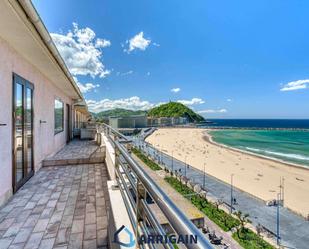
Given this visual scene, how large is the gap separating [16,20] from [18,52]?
1.47 meters

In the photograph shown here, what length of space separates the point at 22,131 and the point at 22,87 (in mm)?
919

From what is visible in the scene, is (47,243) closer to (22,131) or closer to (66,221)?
(66,221)

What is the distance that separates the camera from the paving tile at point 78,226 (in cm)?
248

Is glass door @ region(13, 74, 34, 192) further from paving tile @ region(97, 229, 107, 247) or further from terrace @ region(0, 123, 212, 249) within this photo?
paving tile @ region(97, 229, 107, 247)

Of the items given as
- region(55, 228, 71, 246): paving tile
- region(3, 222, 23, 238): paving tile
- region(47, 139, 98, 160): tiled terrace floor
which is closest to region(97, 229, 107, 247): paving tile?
region(55, 228, 71, 246): paving tile

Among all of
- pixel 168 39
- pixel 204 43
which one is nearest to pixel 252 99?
pixel 204 43

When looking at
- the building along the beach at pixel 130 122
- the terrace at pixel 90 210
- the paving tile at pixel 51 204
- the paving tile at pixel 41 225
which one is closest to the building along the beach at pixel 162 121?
the building along the beach at pixel 130 122

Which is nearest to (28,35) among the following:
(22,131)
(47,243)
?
(22,131)

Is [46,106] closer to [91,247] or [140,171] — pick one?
[91,247]

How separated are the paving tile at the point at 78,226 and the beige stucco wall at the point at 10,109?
4.82 ft

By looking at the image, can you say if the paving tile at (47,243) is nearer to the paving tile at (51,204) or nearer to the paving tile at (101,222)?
the paving tile at (101,222)

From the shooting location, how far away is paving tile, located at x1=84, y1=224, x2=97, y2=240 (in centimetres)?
234

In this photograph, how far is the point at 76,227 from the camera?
2547 mm
